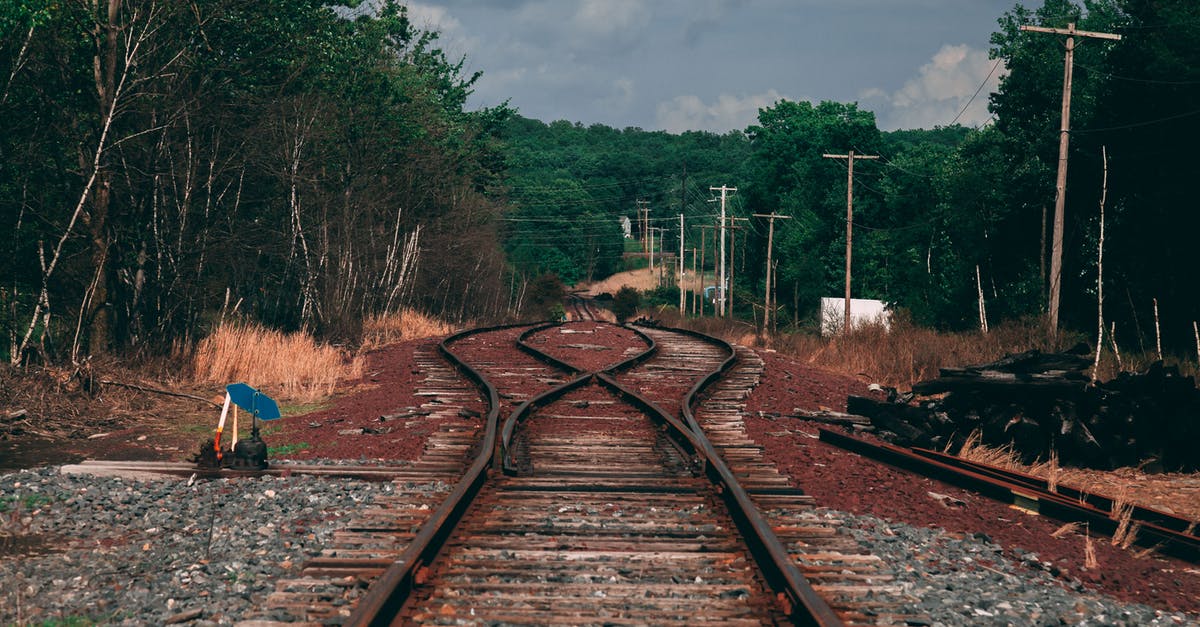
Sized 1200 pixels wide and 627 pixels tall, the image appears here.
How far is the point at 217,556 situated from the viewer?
5621 millimetres

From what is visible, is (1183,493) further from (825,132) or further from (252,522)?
(825,132)

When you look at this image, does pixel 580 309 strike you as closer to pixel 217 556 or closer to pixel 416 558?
pixel 217 556

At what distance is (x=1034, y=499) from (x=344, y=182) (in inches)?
1004

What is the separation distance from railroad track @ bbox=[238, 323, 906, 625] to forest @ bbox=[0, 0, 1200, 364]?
7766mm

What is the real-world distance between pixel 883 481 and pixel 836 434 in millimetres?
1822

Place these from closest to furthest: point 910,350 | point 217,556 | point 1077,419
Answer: point 217,556, point 1077,419, point 910,350

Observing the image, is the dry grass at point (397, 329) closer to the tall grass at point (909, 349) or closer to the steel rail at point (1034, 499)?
the tall grass at point (909, 349)

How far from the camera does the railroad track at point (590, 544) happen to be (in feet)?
15.3

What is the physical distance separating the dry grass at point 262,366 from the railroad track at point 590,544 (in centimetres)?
493

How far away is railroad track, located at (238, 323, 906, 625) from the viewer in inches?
184

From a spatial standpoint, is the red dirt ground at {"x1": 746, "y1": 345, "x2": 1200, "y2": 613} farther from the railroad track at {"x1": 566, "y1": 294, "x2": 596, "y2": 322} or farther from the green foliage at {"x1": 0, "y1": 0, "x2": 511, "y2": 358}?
the railroad track at {"x1": 566, "y1": 294, "x2": 596, "y2": 322}

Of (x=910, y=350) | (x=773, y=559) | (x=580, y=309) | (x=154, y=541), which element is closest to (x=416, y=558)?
(x=773, y=559)

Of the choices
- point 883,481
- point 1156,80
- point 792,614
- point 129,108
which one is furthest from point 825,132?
point 792,614

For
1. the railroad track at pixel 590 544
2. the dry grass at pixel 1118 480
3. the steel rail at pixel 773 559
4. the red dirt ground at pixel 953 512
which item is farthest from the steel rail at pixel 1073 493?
the steel rail at pixel 773 559
